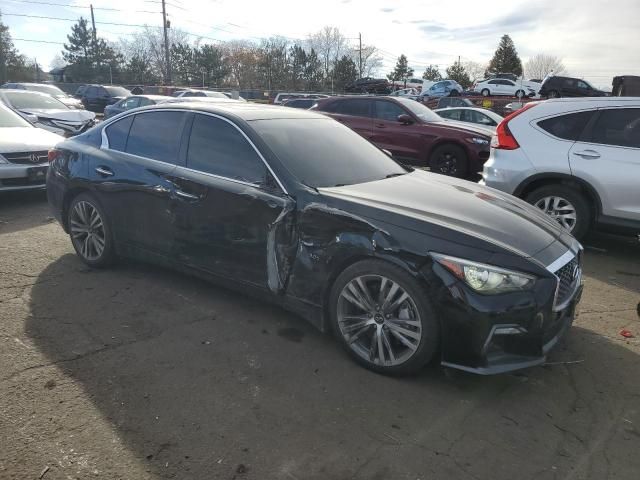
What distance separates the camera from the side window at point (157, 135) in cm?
427

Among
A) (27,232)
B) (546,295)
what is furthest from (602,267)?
(27,232)

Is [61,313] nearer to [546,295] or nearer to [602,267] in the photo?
[546,295]

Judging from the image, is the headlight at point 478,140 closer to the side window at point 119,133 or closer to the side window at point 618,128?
the side window at point 618,128

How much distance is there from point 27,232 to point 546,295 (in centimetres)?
580

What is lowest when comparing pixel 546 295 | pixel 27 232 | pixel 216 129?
pixel 27 232

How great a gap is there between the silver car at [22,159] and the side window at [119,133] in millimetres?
2461

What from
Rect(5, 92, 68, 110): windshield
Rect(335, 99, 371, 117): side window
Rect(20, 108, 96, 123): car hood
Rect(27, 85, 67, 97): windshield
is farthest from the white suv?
Rect(27, 85, 67, 97): windshield

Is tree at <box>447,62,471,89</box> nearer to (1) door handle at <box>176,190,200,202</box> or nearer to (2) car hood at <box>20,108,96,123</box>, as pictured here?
(2) car hood at <box>20,108,96,123</box>

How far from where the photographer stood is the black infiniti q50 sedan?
9.43 ft

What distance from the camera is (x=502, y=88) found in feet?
131

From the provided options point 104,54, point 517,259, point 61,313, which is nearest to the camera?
point 517,259

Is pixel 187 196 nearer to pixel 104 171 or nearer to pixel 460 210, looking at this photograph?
pixel 104 171

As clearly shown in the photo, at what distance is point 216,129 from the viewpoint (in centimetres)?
404

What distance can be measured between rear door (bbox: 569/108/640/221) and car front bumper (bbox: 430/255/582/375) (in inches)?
128
